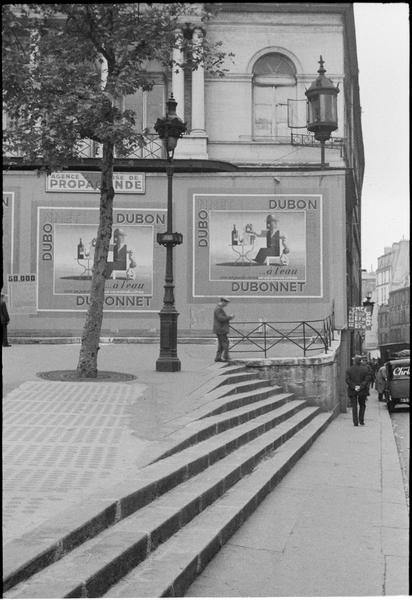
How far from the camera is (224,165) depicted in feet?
85.0

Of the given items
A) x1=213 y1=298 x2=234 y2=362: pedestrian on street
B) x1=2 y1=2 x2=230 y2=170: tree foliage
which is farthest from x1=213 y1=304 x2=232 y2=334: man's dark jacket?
x1=2 y1=2 x2=230 y2=170: tree foliage

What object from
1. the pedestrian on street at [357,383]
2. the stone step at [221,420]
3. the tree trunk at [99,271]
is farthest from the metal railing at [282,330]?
the tree trunk at [99,271]

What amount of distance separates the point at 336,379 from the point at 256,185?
7.58 m

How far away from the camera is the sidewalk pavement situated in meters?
6.08

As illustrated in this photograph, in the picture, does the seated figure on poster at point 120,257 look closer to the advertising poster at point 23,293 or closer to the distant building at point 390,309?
the advertising poster at point 23,293

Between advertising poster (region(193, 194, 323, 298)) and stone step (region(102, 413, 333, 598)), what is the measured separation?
15329 millimetres

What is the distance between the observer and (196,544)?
613 cm

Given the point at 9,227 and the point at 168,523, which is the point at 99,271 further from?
the point at 9,227

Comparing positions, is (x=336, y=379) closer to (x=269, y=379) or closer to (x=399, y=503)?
(x=269, y=379)

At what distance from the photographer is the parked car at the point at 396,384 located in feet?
81.2

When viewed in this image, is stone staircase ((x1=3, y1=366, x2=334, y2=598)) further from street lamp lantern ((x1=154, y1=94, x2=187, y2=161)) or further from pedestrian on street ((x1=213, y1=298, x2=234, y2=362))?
street lamp lantern ((x1=154, y1=94, x2=187, y2=161))

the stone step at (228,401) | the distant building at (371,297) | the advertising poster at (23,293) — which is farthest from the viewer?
the distant building at (371,297)

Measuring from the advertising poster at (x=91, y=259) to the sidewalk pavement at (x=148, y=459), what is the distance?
365 inches

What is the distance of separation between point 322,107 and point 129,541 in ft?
76.8
